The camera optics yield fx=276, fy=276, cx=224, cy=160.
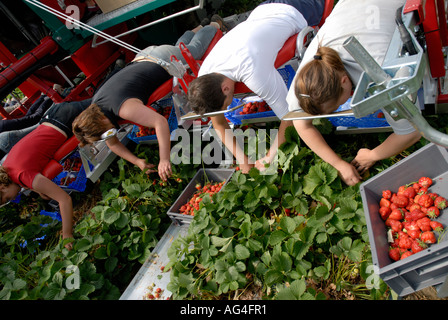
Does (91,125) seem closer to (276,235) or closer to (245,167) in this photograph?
(245,167)

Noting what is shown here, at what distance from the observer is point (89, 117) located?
249 centimetres

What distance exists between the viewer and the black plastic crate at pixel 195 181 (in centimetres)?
243

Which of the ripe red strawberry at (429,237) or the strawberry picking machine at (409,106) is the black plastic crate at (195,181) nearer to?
the strawberry picking machine at (409,106)

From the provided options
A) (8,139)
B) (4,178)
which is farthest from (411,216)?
(8,139)

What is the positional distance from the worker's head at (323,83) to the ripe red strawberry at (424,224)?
722 millimetres

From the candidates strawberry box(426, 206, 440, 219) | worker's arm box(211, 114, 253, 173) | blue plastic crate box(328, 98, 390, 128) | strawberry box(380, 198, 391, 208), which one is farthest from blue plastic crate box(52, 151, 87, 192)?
strawberry box(426, 206, 440, 219)

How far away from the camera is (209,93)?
1.86 metres

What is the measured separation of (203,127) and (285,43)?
1.21 meters

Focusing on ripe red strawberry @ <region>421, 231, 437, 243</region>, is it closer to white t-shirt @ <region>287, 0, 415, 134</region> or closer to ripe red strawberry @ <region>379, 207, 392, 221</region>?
ripe red strawberry @ <region>379, 207, 392, 221</region>

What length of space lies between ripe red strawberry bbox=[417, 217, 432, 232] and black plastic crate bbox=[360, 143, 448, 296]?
0.18 ft

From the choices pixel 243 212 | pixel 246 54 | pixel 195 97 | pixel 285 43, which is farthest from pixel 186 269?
pixel 285 43

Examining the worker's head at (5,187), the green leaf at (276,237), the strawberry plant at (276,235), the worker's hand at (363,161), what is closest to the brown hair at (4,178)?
the worker's head at (5,187)
